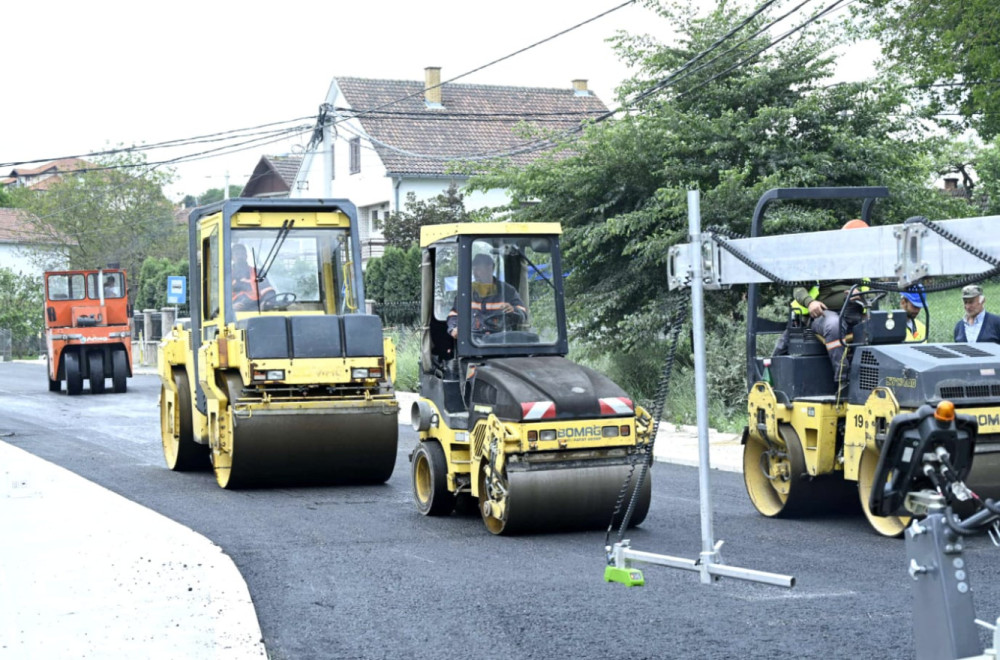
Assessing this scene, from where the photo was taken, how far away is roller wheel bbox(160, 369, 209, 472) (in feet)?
45.7

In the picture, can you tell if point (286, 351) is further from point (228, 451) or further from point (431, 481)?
point (431, 481)

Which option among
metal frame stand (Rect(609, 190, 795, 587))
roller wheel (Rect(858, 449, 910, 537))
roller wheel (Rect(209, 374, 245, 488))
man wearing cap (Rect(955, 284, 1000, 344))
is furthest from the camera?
roller wheel (Rect(209, 374, 245, 488))

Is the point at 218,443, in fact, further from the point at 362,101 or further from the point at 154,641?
the point at 362,101

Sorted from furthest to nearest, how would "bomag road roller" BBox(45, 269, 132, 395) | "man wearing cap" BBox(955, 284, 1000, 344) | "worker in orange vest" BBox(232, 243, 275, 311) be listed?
"bomag road roller" BBox(45, 269, 132, 395), "worker in orange vest" BBox(232, 243, 275, 311), "man wearing cap" BBox(955, 284, 1000, 344)

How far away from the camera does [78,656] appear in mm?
6027

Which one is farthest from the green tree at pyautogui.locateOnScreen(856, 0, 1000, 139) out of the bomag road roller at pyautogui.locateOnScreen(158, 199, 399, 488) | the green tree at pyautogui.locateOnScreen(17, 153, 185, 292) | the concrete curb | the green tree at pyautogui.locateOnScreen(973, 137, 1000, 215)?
the green tree at pyautogui.locateOnScreen(17, 153, 185, 292)

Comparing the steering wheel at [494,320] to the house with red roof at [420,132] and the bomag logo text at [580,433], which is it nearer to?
the bomag logo text at [580,433]

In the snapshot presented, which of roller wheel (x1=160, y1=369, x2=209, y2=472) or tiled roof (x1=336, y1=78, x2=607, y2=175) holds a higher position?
tiled roof (x1=336, y1=78, x2=607, y2=175)

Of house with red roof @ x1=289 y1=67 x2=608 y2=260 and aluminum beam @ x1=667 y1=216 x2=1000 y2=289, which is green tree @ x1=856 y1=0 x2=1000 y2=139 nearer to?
aluminum beam @ x1=667 y1=216 x2=1000 y2=289

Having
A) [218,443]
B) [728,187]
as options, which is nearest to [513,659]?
[218,443]

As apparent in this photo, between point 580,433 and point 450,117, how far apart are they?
36.9 metres

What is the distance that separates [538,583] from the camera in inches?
312

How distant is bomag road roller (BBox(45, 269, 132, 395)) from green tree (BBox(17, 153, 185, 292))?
28.5 metres

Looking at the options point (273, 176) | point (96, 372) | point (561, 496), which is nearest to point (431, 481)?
point (561, 496)
